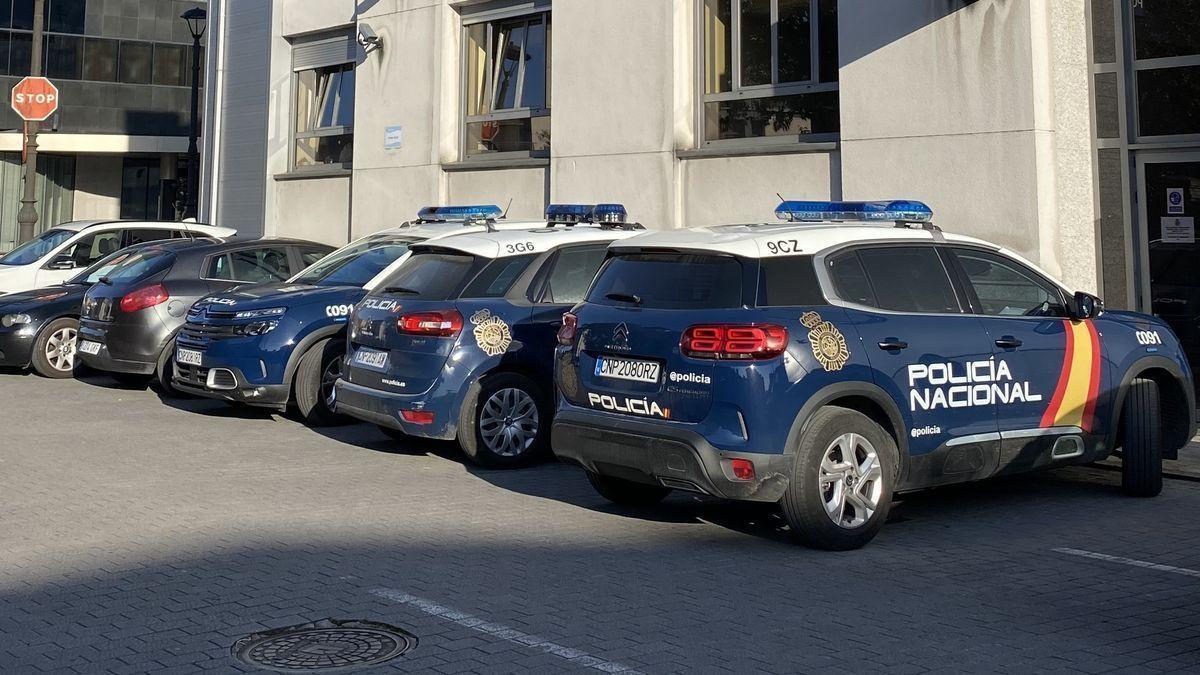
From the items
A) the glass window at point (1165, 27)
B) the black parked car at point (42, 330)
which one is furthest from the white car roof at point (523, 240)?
the black parked car at point (42, 330)

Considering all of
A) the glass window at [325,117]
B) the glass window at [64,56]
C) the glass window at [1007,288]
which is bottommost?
the glass window at [1007,288]

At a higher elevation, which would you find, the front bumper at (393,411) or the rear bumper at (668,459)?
the front bumper at (393,411)

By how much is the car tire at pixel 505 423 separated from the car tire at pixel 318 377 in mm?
2073

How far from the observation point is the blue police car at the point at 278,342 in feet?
35.1

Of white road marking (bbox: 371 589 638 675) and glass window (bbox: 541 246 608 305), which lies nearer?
white road marking (bbox: 371 589 638 675)

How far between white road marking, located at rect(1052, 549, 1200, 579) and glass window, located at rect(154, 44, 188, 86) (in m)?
43.8

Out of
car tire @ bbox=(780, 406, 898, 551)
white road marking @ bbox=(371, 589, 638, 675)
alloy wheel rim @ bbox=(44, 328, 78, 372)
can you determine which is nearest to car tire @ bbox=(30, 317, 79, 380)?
alloy wheel rim @ bbox=(44, 328, 78, 372)

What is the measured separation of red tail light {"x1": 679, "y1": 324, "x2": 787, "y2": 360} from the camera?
640 cm

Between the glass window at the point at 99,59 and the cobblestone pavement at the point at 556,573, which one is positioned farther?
the glass window at the point at 99,59

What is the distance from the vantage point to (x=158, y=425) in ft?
37.2

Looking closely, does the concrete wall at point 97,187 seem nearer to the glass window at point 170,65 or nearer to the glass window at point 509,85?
the glass window at point 170,65

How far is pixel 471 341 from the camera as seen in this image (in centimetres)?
891

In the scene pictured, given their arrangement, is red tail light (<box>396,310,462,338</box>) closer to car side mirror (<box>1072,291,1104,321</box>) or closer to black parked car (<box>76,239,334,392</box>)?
car side mirror (<box>1072,291,1104,321</box>)

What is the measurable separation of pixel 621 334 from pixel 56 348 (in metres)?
10.1
